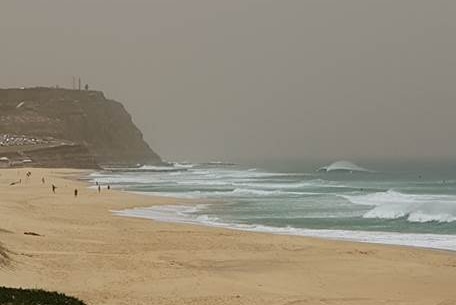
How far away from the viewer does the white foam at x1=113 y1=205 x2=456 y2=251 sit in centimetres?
2533

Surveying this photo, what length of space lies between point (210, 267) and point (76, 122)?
12278 centimetres

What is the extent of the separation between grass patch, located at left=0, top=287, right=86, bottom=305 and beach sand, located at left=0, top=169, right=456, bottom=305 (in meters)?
2.41

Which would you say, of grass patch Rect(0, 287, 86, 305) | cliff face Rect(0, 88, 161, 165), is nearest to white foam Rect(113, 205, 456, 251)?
grass patch Rect(0, 287, 86, 305)

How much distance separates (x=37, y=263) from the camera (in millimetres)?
16094

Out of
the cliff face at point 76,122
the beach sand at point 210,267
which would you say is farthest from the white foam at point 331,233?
the cliff face at point 76,122

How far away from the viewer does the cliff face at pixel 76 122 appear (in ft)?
411

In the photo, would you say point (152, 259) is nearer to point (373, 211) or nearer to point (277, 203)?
point (373, 211)

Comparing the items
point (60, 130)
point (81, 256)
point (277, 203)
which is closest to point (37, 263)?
point (81, 256)

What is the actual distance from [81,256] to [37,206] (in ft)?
63.9

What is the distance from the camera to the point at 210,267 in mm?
18125

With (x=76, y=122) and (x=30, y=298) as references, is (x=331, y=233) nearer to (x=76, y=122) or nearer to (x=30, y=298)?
(x=30, y=298)

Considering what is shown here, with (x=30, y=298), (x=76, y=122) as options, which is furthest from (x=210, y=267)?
(x=76, y=122)

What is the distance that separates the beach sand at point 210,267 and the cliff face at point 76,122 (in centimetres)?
9636

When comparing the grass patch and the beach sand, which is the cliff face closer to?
the beach sand
